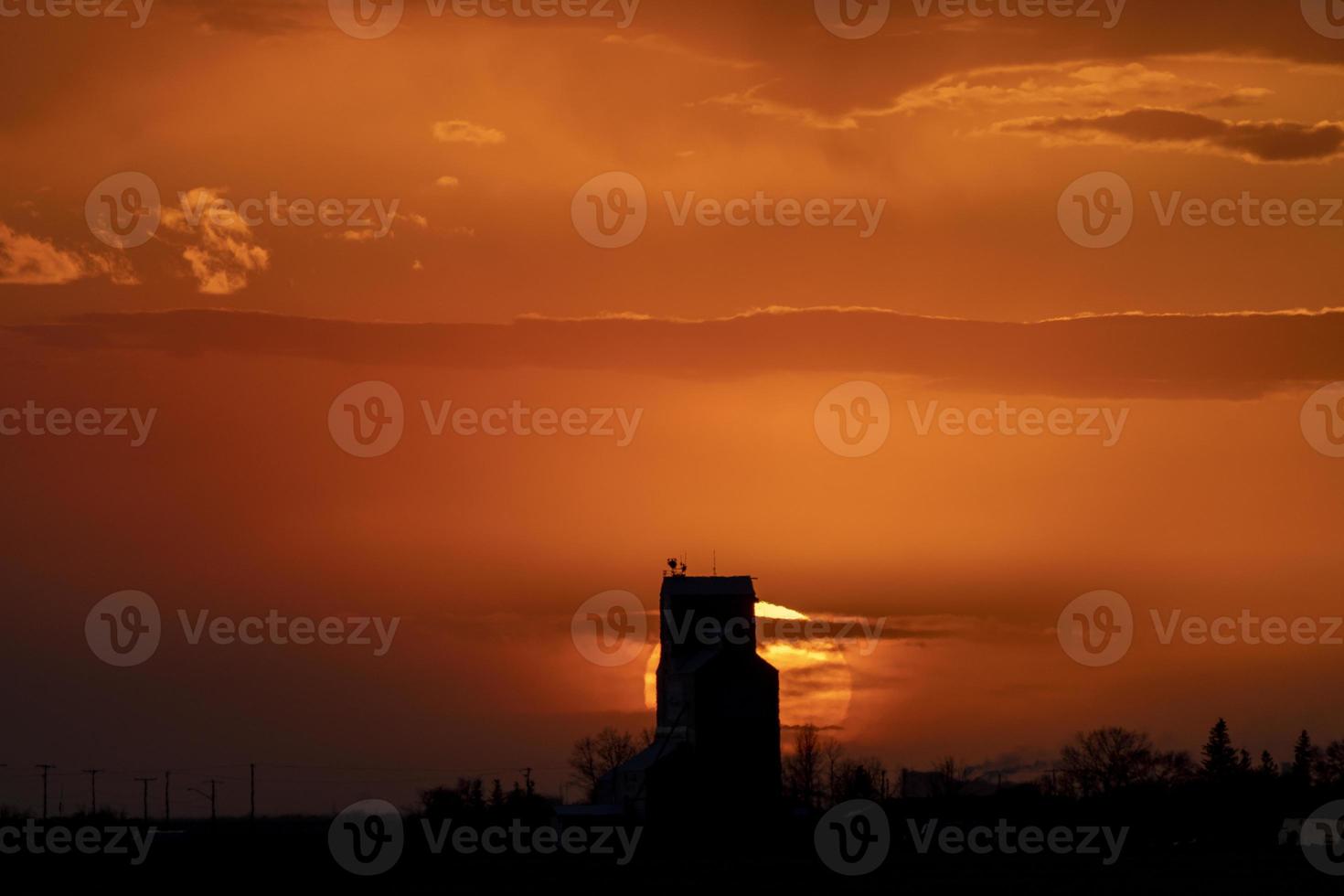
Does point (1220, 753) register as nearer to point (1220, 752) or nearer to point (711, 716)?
point (1220, 752)

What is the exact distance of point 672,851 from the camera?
95188mm

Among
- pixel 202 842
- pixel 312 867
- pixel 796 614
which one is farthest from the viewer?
pixel 796 614


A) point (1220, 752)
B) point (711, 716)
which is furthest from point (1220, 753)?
point (711, 716)

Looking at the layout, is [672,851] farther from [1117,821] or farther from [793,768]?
[793,768]

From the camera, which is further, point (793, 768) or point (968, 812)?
point (793, 768)

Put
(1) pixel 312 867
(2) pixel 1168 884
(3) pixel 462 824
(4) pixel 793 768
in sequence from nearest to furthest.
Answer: (2) pixel 1168 884, (1) pixel 312 867, (3) pixel 462 824, (4) pixel 793 768

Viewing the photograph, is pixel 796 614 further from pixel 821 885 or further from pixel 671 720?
pixel 821 885

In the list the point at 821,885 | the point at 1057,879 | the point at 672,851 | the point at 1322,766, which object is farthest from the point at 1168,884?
the point at 1322,766

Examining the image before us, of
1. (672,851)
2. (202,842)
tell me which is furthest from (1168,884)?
(202,842)

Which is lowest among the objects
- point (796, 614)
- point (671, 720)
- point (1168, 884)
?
point (1168, 884)

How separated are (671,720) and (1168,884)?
36880 millimetres

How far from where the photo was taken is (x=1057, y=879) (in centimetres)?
7556

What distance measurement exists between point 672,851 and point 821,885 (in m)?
22.1

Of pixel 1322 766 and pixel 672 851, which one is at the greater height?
pixel 1322 766
